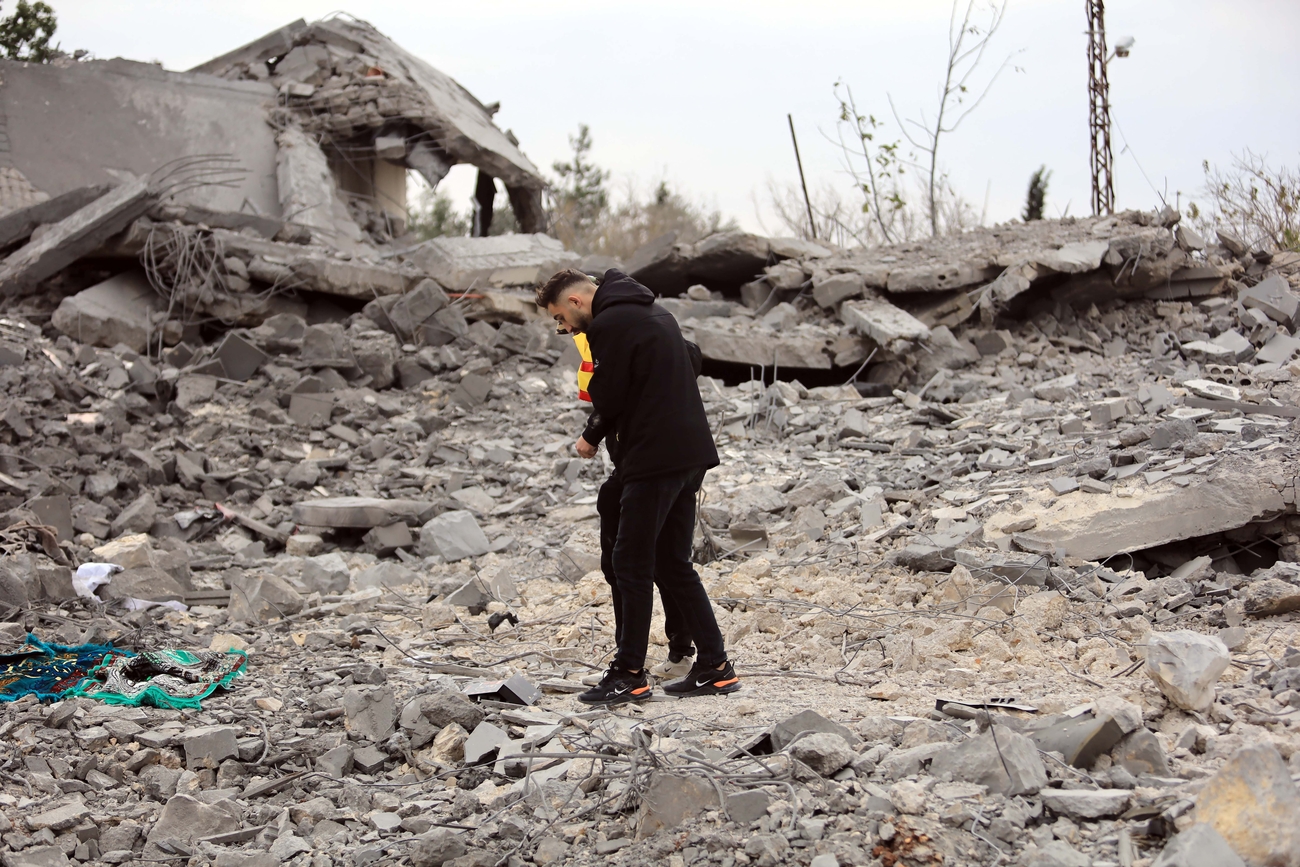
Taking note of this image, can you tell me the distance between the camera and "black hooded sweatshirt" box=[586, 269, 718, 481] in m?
3.24

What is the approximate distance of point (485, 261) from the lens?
10906mm

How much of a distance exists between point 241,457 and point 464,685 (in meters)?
5.14

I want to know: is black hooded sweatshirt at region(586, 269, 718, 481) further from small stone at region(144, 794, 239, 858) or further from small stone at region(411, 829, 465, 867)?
small stone at region(144, 794, 239, 858)

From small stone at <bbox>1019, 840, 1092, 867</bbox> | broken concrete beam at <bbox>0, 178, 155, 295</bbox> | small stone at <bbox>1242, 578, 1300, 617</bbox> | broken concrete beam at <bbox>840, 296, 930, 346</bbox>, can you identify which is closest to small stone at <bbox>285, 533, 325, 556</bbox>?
broken concrete beam at <bbox>0, 178, 155, 295</bbox>

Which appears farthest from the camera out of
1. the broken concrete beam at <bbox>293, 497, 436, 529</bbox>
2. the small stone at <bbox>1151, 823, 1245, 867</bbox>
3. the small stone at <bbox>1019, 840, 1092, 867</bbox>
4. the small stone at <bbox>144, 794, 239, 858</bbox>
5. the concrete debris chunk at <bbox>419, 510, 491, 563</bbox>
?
the broken concrete beam at <bbox>293, 497, 436, 529</bbox>

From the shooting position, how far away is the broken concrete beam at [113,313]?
9031mm

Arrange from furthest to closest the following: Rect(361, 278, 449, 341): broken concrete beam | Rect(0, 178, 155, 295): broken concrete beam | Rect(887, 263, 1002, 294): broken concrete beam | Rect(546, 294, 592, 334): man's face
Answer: Rect(361, 278, 449, 341): broken concrete beam
Rect(887, 263, 1002, 294): broken concrete beam
Rect(0, 178, 155, 295): broken concrete beam
Rect(546, 294, 592, 334): man's face

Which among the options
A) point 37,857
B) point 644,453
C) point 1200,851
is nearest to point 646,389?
point 644,453

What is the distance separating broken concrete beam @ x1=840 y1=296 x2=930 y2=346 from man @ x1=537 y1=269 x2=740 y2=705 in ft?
20.3

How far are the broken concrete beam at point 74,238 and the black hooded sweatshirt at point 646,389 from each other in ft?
26.3

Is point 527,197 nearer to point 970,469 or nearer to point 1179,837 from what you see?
point 970,469

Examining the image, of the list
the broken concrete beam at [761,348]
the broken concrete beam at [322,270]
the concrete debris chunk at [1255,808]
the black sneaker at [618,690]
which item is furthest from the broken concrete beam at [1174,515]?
the broken concrete beam at [322,270]

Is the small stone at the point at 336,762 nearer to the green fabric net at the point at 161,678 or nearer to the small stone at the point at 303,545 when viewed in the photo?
the green fabric net at the point at 161,678

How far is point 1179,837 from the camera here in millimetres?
1838
